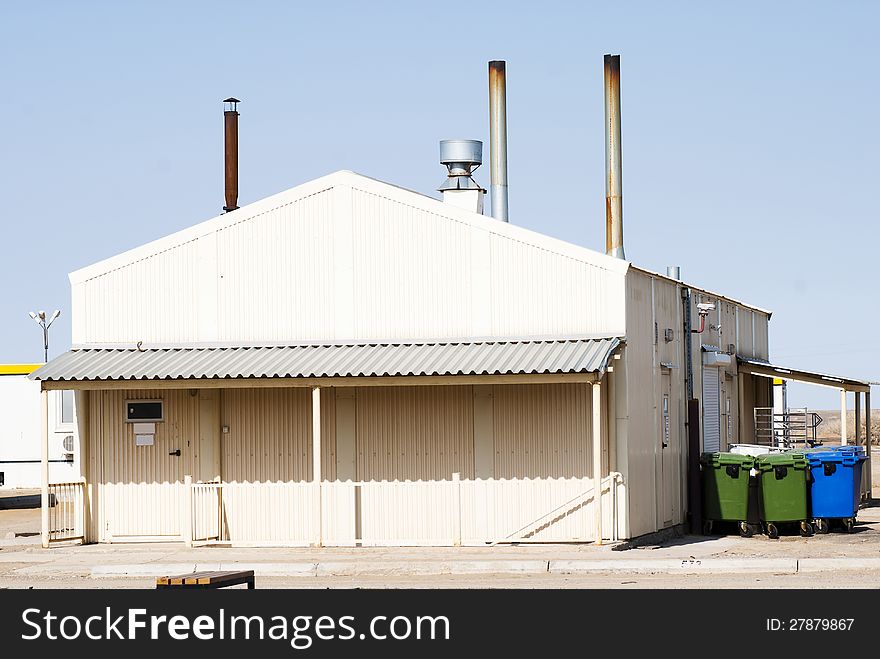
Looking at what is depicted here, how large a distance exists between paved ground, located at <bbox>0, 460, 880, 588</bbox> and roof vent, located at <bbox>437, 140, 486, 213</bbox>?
7.02m

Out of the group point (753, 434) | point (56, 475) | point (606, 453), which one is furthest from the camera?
point (56, 475)

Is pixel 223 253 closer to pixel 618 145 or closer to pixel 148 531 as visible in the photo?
pixel 148 531

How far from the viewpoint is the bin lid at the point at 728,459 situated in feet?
82.8

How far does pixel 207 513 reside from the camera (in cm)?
2412

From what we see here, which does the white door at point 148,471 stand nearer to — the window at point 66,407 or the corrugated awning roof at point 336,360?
the corrugated awning roof at point 336,360

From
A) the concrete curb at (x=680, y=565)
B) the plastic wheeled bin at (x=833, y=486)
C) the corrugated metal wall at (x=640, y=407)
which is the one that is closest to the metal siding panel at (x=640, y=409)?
the corrugated metal wall at (x=640, y=407)

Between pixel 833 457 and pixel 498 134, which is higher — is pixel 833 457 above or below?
below

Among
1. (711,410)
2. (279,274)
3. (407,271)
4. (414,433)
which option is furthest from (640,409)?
(279,274)

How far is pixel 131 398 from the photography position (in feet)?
80.6

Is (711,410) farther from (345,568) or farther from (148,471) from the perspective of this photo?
(148,471)

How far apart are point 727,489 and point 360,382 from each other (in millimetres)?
6750

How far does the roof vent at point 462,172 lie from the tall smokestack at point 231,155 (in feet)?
17.1
